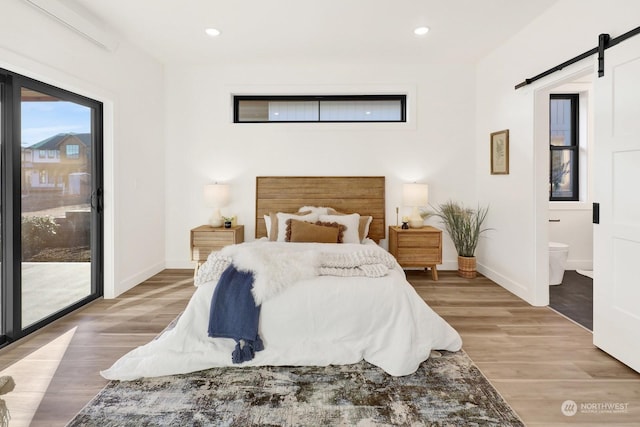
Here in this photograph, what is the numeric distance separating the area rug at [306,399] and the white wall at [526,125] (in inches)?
74.8

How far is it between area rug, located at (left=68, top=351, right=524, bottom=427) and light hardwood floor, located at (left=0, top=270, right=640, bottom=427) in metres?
0.18

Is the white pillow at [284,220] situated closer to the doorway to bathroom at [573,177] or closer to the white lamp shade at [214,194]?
the white lamp shade at [214,194]

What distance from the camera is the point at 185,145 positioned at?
4977 mm

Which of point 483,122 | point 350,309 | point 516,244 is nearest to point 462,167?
point 483,122

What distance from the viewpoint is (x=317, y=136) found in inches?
195

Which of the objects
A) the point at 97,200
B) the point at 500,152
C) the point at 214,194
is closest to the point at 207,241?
the point at 214,194

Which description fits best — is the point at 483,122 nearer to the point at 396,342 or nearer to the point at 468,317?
the point at 468,317

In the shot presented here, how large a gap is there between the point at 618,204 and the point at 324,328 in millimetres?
2149

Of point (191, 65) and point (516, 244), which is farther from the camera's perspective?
point (191, 65)

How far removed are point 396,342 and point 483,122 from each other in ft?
11.4

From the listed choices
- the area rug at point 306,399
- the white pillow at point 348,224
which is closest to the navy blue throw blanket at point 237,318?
the area rug at point 306,399

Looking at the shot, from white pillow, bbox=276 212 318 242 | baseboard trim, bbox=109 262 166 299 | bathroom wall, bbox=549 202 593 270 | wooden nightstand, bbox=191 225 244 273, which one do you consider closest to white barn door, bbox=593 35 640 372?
bathroom wall, bbox=549 202 593 270

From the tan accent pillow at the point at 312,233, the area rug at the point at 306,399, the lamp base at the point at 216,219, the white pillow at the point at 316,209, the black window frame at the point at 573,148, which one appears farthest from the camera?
the black window frame at the point at 573,148

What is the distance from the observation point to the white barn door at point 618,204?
7.69 feet
